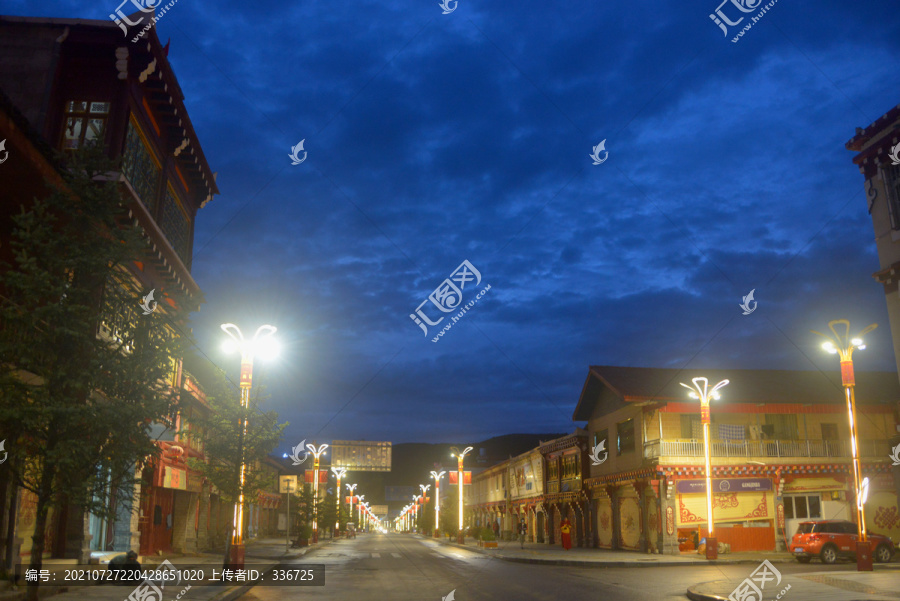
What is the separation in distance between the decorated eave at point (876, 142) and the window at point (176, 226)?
2208 cm

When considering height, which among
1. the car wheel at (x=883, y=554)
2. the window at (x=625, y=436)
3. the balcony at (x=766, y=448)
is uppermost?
the window at (x=625, y=436)

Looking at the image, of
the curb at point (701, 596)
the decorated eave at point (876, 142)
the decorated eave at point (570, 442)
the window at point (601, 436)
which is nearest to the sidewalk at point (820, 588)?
the curb at point (701, 596)

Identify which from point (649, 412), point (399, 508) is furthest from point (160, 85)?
point (399, 508)

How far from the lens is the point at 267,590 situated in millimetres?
17422

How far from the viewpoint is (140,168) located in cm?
2109

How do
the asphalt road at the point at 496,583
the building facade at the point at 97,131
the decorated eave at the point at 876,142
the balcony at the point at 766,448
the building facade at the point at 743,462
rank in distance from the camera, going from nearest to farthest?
the building facade at the point at 97,131, the asphalt road at the point at 496,583, the decorated eave at the point at 876,142, the building facade at the point at 743,462, the balcony at the point at 766,448

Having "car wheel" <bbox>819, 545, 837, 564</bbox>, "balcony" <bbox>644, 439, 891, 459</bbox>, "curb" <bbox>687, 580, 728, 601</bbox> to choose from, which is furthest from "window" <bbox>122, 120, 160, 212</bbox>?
"car wheel" <bbox>819, 545, 837, 564</bbox>

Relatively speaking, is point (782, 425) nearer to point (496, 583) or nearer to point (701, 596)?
point (496, 583)

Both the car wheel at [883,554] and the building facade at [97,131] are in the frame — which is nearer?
the building facade at [97,131]

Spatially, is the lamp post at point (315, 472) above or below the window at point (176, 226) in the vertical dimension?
below

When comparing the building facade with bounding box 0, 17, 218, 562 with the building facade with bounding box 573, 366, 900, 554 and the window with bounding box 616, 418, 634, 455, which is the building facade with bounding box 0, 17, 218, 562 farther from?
the window with bounding box 616, 418, 634, 455

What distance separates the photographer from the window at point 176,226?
24141 mm

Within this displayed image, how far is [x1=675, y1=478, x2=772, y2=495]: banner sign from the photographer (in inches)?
1319

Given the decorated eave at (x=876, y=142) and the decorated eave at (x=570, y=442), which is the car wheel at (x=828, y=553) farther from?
the decorated eave at (x=570, y=442)
